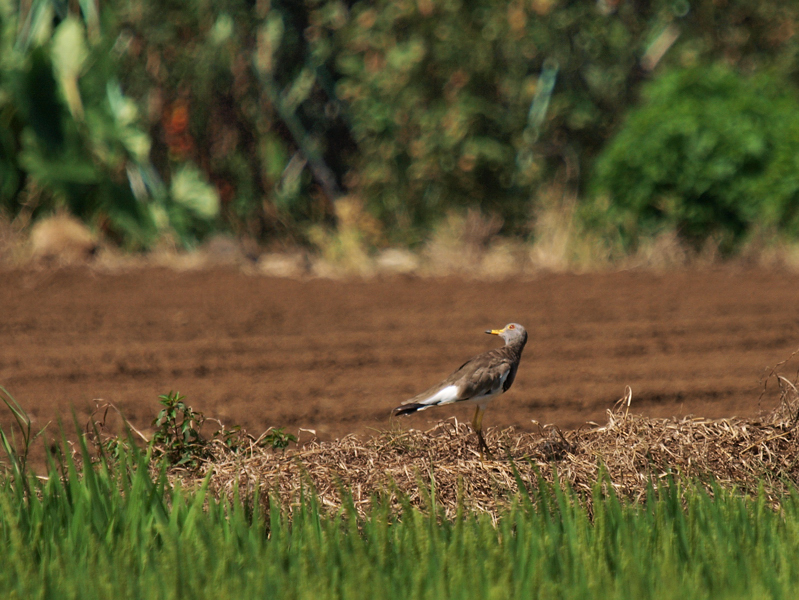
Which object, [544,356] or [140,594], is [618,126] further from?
[140,594]

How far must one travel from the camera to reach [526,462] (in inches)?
153

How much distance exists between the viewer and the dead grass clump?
143 inches

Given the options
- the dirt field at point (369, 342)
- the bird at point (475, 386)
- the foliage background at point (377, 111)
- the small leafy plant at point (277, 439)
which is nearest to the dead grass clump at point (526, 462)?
the small leafy plant at point (277, 439)

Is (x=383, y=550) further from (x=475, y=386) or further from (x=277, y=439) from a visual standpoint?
(x=277, y=439)

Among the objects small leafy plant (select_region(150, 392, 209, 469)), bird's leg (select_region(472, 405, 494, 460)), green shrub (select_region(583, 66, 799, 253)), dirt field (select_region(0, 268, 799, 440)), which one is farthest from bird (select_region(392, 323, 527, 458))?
green shrub (select_region(583, 66, 799, 253))

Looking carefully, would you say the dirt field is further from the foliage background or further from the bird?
the foliage background

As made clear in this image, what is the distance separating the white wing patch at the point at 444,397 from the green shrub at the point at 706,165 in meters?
7.36

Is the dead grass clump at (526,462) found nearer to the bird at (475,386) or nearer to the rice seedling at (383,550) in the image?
the bird at (475,386)

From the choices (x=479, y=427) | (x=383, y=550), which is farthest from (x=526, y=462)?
(x=383, y=550)

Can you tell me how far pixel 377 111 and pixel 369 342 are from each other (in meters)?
6.70

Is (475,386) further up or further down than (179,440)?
further up

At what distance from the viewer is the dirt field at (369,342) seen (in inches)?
228

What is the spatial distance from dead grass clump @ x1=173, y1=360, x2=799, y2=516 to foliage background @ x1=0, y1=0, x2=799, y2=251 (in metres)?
6.80

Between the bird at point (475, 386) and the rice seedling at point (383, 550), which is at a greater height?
the bird at point (475, 386)
